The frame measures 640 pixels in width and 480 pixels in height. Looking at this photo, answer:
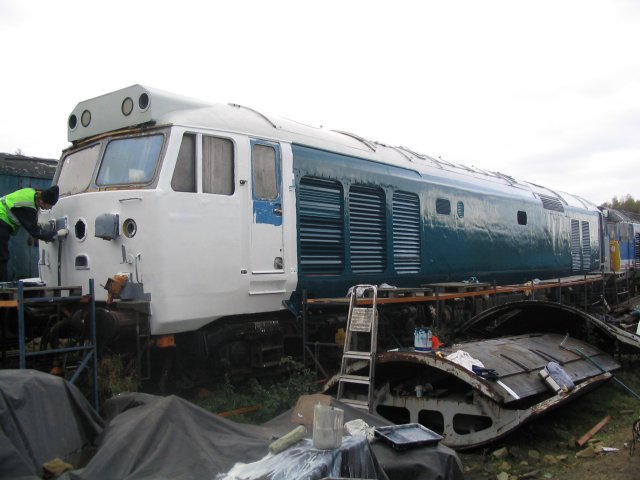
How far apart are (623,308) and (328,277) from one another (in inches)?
257

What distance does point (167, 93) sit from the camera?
6.32 meters

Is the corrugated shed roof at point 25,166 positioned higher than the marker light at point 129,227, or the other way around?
the corrugated shed roof at point 25,166

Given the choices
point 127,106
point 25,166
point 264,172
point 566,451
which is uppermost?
point 25,166

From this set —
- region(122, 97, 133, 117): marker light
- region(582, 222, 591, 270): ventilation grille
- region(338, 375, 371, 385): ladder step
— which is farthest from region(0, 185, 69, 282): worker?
region(582, 222, 591, 270): ventilation grille

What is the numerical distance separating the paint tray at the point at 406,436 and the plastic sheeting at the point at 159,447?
5 centimetres

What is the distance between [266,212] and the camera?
264 inches

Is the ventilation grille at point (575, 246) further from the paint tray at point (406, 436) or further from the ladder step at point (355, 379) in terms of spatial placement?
the paint tray at point (406, 436)

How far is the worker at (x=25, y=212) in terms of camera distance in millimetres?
6301

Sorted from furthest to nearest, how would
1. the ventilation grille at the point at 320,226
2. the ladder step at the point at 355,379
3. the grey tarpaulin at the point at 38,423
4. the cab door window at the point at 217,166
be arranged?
the ventilation grille at the point at 320,226 → the cab door window at the point at 217,166 → the ladder step at the point at 355,379 → the grey tarpaulin at the point at 38,423

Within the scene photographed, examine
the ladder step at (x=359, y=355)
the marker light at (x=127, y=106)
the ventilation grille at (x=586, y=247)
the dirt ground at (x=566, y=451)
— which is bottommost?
the dirt ground at (x=566, y=451)

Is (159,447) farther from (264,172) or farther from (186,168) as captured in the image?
(264,172)

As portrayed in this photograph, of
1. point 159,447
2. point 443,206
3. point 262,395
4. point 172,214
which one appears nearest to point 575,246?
point 443,206

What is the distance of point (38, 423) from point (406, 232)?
6.16m

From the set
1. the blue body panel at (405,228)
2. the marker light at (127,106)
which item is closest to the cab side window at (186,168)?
the marker light at (127,106)
